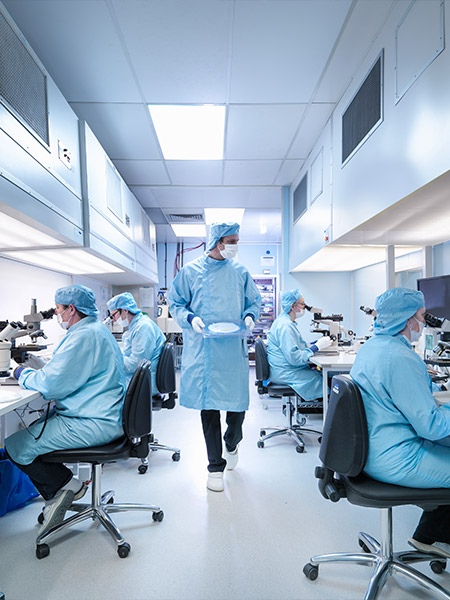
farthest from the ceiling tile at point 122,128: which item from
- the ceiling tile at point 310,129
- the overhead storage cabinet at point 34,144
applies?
the ceiling tile at point 310,129

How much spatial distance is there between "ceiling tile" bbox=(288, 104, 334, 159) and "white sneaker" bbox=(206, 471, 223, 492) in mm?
2774

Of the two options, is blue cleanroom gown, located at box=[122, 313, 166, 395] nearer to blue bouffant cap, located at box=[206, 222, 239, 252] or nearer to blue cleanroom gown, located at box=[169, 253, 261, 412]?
blue cleanroom gown, located at box=[169, 253, 261, 412]

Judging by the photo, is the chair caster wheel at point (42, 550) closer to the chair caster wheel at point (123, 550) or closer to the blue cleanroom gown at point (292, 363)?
the chair caster wheel at point (123, 550)

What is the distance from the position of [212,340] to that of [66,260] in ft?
5.24

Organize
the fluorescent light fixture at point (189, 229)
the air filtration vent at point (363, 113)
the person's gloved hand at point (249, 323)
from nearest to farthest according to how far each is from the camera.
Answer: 1. the air filtration vent at point (363, 113)
2. the person's gloved hand at point (249, 323)
3. the fluorescent light fixture at point (189, 229)

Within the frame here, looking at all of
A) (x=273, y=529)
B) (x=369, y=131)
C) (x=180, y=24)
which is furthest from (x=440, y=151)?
(x=273, y=529)

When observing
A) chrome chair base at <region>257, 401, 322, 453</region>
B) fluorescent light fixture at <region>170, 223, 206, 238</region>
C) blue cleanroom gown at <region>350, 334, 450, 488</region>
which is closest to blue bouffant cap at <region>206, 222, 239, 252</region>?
blue cleanroom gown at <region>350, 334, 450, 488</region>

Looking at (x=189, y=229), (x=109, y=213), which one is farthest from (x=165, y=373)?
(x=189, y=229)

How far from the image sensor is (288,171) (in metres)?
3.99

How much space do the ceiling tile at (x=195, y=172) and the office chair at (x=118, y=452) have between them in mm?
2681

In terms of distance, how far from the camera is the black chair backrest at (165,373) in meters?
2.56

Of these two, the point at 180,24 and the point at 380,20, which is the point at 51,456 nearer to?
the point at 180,24

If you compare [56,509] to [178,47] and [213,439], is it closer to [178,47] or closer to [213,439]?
[213,439]

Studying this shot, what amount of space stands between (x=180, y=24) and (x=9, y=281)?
83.1 inches
